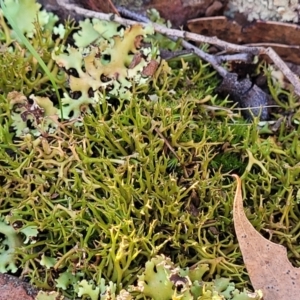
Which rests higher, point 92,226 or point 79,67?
point 79,67

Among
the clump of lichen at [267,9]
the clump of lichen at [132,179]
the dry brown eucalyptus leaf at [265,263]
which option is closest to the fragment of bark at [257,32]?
the clump of lichen at [267,9]

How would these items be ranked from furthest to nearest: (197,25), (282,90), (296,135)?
(197,25) → (282,90) → (296,135)

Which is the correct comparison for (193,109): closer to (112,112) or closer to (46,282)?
(112,112)

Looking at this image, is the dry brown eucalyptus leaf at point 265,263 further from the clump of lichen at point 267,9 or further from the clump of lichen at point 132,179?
the clump of lichen at point 267,9

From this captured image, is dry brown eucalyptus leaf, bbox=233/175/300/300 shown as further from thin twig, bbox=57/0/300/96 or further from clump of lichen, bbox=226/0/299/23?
clump of lichen, bbox=226/0/299/23

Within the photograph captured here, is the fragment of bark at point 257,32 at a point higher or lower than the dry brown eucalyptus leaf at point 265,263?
higher

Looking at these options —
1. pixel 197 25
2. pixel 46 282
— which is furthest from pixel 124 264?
pixel 197 25

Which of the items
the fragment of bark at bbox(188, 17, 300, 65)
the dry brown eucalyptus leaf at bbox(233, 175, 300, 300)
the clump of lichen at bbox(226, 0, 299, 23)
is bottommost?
the dry brown eucalyptus leaf at bbox(233, 175, 300, 300)

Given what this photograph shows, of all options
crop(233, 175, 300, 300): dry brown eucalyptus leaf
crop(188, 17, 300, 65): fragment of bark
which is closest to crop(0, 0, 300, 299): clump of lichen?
crop(233, 175, 300, 300): dry brown eucalyptus leaf

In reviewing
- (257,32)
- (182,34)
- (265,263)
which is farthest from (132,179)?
(257,32)
